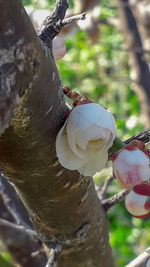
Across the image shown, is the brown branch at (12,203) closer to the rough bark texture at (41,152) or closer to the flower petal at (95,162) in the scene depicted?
the rough bark texture at (41,152)

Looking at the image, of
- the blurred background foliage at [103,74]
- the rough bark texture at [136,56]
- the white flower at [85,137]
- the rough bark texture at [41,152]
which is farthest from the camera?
the blurred background foliage at [103,74]

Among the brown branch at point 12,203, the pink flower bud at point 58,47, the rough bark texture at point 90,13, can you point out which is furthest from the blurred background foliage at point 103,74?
the pink flower bud at point 58,47

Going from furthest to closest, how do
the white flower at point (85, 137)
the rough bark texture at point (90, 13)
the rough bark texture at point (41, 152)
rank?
the rough bark texture at point (90, 13), the white flower at point (85, 137), the rough bark texture at point (41, 152)

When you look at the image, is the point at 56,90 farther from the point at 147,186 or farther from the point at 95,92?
the point at 95,92

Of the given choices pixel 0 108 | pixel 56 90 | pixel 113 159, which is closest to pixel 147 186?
pixel 113 159

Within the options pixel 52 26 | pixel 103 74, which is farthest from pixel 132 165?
pixel 103 74
